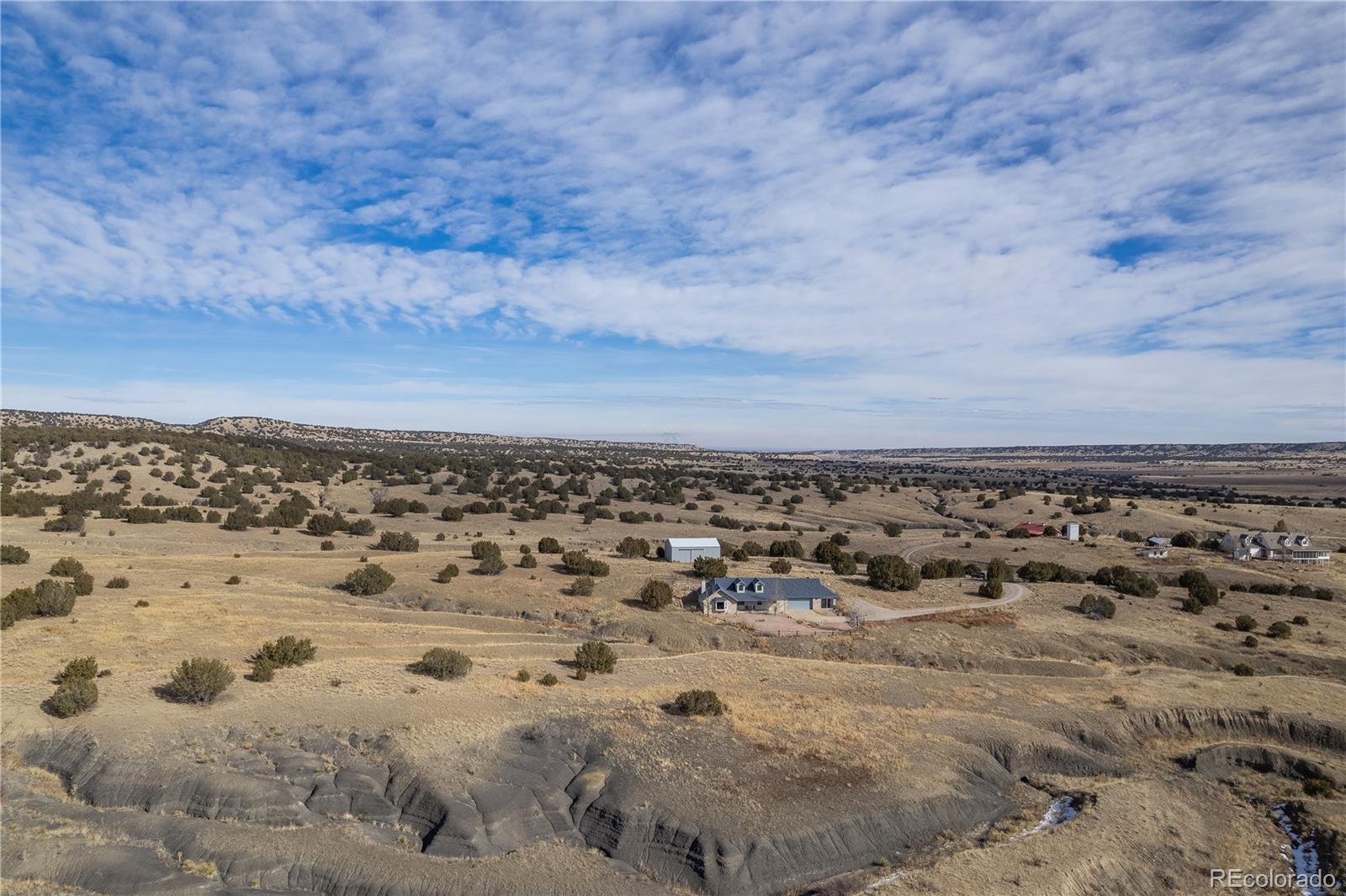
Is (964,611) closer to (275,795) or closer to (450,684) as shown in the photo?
(450,684)

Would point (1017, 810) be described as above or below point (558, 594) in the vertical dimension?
below

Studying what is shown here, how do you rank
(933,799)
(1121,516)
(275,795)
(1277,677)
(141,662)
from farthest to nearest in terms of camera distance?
(1121,516)
(1277,677)
(141,662)
(933,799)
(275,795)

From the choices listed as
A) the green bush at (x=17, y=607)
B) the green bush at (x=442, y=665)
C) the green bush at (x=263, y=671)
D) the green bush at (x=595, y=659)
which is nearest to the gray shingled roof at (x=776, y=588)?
the green bush at (x=595, y=659)

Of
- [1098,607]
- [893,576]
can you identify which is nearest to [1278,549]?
[1098,607]

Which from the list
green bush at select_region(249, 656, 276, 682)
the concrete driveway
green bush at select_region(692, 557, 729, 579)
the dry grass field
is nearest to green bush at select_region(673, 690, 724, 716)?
the dry grass field

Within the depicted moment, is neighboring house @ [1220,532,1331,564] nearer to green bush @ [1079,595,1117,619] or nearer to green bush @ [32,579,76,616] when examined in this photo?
green bush @ [1079,595,1117,619]

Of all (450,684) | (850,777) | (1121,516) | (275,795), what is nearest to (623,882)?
(850,777)

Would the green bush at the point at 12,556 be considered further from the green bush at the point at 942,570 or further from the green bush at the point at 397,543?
the green bush at the point at 942,570
